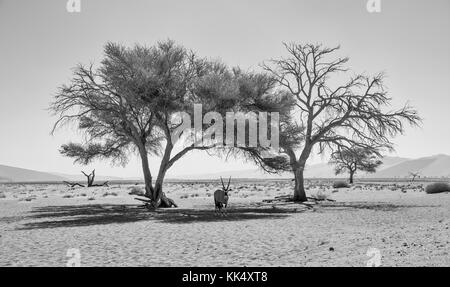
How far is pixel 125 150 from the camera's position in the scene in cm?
3569

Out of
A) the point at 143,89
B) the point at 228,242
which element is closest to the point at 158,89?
the point at 143,89

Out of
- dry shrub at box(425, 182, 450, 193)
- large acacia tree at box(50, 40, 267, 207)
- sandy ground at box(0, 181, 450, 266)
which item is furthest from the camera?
dry shrub at box(425, 182, 450, 193)

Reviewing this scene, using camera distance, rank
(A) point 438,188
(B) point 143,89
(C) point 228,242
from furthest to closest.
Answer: (A) point 438,188 → (B) point 143,89 → (C) point 228,242

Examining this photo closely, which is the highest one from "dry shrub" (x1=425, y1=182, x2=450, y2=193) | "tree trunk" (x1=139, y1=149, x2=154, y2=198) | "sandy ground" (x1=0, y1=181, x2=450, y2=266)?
"tree trunk" (x1=139, y1=149, x2=154, y2=198)

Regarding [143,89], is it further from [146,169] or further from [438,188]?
[438,188]

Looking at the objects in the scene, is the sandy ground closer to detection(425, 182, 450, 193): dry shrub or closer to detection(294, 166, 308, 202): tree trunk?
detection(294, 166, 308, 202): tree trunk

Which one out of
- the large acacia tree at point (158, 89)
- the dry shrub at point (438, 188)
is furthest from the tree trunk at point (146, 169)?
the dry shrub at point (438, 188)

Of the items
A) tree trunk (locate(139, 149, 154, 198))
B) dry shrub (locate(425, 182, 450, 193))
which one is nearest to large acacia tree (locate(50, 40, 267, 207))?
tree trunk (locate(139, 149, 154, 198))

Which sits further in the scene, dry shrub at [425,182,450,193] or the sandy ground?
dry shrub at [425,182,450,193]

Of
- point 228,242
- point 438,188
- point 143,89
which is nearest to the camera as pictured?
point 228,242

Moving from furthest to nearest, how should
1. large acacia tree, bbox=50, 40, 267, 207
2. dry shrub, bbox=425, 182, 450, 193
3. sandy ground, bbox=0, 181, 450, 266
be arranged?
dry shrub, bbox=425, 182, 450, 193 < large acacia tree, bbox=50, 40, 267, 207 < sandy ground, bbox=0, 181, 450, 266
